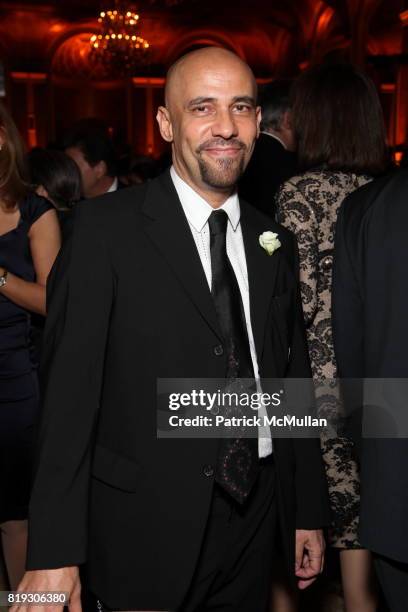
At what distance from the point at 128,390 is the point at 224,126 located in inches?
26.0

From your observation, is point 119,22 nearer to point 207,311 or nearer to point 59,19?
point 59,19

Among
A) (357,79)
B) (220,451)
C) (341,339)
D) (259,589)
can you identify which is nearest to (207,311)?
(220,451)

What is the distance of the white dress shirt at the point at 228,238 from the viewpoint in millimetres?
1729

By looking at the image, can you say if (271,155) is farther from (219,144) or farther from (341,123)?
(219,144)

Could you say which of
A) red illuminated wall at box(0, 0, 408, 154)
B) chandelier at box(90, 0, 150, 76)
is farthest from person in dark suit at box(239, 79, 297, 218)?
red illuminated wall at box(0, 0, 408, 154)

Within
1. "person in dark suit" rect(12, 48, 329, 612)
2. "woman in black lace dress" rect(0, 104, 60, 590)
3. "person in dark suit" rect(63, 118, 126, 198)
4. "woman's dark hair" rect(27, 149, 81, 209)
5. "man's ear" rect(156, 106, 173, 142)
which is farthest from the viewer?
"person in dark suit" rect(63, 118, 126, 198)

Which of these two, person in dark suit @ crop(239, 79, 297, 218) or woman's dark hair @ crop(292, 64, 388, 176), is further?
person in dark suit @ crop(239, 79, 297, 218)

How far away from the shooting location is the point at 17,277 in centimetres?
242

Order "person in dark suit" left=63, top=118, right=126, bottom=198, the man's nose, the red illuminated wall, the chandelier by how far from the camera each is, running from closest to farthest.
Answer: the man's nose → "person in dark suit" left=63, top=118, right=126, bottom=198 → the chandelier → the red illuminated wall

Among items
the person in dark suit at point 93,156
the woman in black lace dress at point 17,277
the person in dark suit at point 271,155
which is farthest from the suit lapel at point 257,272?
the person in dark suit at point 93,156

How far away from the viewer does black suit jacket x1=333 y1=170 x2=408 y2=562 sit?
1.54 metres

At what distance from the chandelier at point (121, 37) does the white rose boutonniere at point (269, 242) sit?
10.6 meters

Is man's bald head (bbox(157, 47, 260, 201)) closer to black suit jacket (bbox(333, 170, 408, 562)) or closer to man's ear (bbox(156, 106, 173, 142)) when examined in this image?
man's ear (bbox(156, 106, 173, 142))

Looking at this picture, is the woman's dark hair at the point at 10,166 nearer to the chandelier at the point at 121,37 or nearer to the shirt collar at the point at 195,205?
the shirt collar at the point at 195,205
